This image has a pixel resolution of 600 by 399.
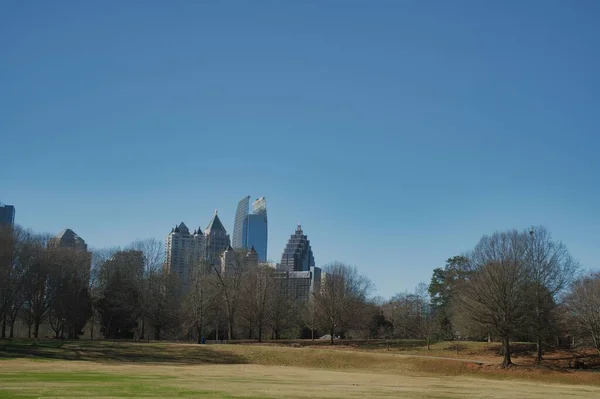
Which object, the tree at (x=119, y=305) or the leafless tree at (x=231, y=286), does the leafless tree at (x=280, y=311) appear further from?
the tree at (x=119, y=305)

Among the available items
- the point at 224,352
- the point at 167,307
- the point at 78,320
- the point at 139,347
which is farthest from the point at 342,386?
the point at 78,320

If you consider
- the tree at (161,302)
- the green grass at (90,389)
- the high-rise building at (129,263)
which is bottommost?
the green grass at (90,389)

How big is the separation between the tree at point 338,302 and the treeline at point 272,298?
18 cm

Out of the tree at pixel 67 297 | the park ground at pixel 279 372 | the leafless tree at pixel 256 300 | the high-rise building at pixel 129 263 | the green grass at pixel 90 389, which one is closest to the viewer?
the green grass at pixel 90 389

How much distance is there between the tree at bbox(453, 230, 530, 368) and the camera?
5869 cm

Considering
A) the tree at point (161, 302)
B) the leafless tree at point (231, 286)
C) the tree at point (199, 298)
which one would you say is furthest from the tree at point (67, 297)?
the leafless tree at point (231, 286)

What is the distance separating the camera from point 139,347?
217 ft

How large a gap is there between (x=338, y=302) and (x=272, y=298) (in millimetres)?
10520

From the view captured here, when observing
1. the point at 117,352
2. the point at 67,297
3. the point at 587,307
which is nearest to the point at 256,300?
the point at 67,297

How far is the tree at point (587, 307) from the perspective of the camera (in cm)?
6049

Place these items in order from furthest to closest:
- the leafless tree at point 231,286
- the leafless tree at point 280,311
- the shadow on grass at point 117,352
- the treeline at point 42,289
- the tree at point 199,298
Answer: the leafless tree at point 280,311 → the leafless tree at point 231,286 → the tree at point 199,298 → the treeline at point 42,289 → the shadow on grass at point 117,352

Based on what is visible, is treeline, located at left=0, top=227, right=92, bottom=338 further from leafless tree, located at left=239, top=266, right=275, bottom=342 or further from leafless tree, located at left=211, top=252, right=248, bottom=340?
leafless tree, located at left=239, top=266, right=275, bottom=342

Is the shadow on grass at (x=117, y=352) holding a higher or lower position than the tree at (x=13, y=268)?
lower

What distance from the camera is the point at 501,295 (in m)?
59.2
